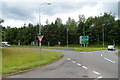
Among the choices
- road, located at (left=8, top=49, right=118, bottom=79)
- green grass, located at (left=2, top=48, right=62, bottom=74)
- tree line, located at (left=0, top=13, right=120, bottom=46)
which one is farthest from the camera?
tree line, located at (left=0, top=13, right=120, bottom=46)

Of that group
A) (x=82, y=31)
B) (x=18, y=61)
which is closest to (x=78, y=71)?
(x=18, y=61)

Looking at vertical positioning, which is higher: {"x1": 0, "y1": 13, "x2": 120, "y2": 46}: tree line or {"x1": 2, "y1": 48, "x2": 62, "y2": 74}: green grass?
{"x1": 0, "y1": 13, "x2": 120, "y2": 46}: tree line

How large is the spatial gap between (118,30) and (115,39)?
190 inches

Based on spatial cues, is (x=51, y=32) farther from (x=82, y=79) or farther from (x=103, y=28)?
(x=82, y=79)

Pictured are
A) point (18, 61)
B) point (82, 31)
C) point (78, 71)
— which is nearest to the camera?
point (78, 71)

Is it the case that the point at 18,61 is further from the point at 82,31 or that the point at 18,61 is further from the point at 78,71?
the point at 82,31

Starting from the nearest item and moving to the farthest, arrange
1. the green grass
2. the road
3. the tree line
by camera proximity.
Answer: the road
the green grass
the tree line

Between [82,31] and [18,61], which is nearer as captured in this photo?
[18,61]

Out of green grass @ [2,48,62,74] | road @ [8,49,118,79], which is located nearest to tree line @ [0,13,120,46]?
green grass @ [2,48,62,74]

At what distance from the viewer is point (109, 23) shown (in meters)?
75.4

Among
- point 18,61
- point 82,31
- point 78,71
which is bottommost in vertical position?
point 18,61

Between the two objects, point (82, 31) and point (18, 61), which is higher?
point (82, 31)

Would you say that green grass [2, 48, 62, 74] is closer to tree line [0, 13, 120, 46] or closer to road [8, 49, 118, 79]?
road [8, 49, 118, 79]

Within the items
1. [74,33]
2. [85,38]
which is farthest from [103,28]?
[85,38]
